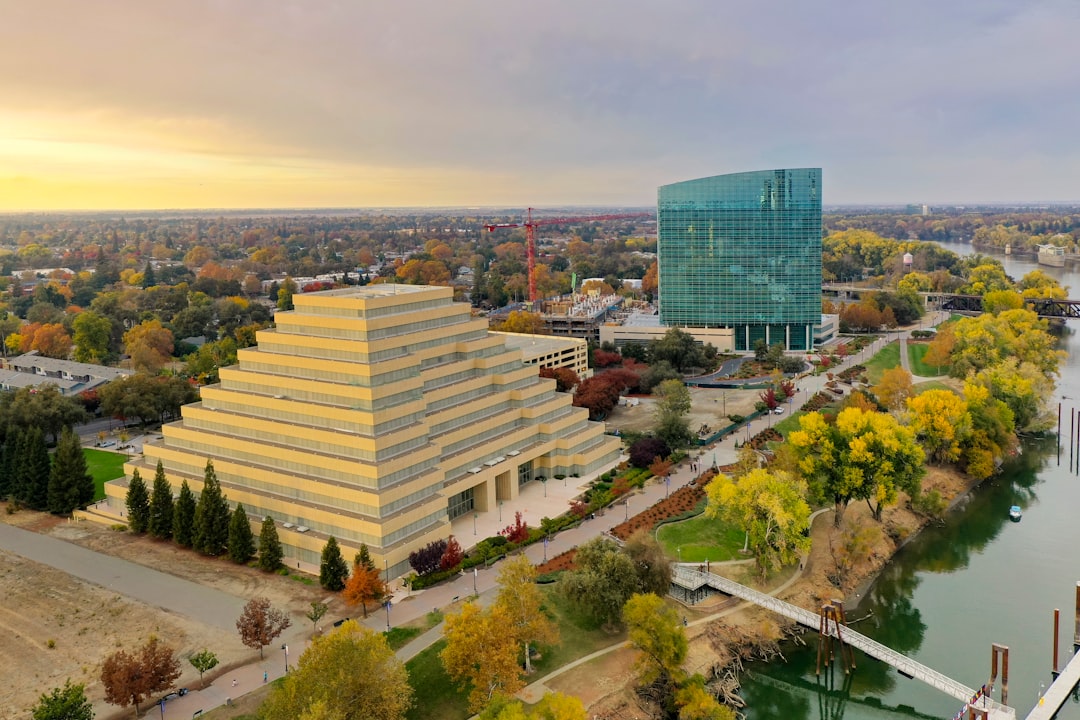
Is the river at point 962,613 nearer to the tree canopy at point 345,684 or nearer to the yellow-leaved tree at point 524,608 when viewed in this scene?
the yellow-leaved tree at point 524,608

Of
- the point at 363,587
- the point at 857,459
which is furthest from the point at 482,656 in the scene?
the point at 857,459

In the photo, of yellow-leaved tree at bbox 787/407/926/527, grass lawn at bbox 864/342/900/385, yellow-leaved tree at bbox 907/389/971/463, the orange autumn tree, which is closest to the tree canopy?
the orange autumn tree

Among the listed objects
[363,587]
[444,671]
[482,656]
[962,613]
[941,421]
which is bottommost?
[962,613]

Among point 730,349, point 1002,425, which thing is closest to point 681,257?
point 730,349

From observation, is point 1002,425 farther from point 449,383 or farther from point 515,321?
point 515,321

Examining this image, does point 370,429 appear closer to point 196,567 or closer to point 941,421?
point 196,567

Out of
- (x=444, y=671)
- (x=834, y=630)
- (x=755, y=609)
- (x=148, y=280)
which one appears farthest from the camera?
(x=148, y=280)
